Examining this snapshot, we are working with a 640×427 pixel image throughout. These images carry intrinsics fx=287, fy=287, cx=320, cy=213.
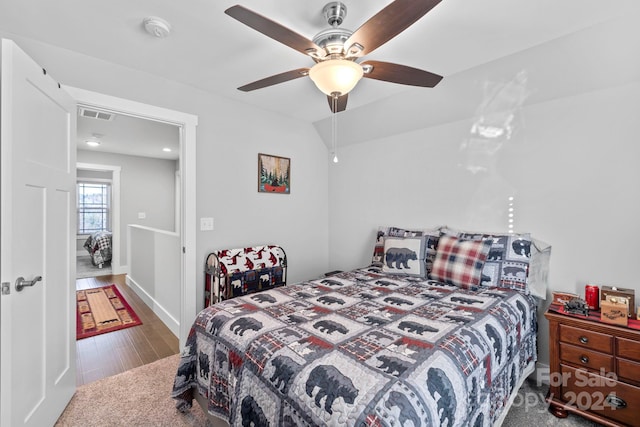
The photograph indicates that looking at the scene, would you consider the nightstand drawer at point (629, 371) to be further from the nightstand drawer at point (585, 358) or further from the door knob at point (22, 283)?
the door knob at point (22, 283)

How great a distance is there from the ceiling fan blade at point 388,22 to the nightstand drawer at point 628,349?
211 cm

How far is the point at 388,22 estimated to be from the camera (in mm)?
1238

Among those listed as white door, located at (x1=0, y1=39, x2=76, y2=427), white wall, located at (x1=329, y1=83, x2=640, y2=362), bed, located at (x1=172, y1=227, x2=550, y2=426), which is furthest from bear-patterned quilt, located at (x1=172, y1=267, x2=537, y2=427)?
white door, located at (x1=0, y1=39, x2=76, y2=427)

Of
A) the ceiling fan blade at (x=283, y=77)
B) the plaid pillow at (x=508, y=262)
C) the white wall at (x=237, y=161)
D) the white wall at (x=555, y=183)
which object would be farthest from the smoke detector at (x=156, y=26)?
the plaid pillow at (x=508, y=262)

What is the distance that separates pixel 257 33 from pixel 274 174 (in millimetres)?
1668


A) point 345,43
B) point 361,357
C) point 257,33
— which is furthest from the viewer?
point 257,33

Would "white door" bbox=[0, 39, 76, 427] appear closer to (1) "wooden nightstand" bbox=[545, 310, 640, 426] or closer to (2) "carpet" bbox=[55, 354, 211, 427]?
(2) "carpet" bbox=[55, 354, 211, 427]

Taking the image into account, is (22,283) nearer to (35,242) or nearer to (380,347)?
(35,242)

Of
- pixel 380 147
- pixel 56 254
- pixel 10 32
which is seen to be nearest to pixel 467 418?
pixel 56 254

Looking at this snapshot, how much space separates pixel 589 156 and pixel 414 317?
1798mm

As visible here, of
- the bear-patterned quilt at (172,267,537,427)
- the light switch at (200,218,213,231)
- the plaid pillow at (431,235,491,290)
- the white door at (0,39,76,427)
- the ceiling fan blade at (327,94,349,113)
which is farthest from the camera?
the light switch at (200,218,213,231)

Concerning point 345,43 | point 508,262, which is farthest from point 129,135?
point 508,262

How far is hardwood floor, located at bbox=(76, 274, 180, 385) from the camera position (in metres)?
2.44

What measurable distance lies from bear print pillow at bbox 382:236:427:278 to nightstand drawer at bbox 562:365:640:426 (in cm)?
114
